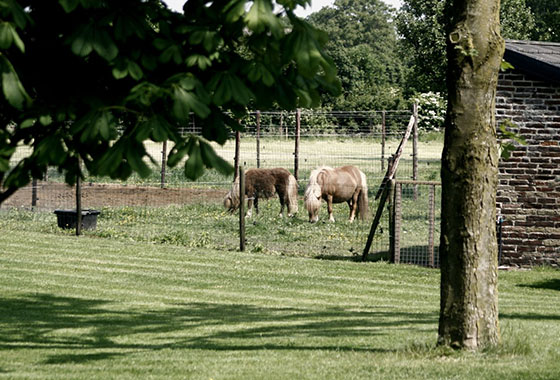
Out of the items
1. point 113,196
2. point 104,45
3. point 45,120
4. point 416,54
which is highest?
point 416,54

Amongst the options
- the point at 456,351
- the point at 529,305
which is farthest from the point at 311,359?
the point at 529,305

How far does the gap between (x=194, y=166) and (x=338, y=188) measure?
17127 mm

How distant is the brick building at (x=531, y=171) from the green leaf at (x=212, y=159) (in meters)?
11.7

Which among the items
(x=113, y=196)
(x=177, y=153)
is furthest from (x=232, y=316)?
(x=113, y=196)

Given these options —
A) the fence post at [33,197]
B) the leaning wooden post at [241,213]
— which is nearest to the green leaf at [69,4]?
the leaning wooden post at [241,213]

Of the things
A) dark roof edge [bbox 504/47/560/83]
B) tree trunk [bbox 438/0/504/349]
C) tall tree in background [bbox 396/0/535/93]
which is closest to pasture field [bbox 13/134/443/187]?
tall tree in background [bbox 396/0/535/93]

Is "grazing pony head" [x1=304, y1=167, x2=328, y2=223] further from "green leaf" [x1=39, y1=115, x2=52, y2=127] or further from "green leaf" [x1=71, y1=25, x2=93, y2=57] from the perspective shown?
"green leaf" [x1=71, y1=25, x2=93, y2=57]

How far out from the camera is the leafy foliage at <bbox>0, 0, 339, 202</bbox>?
4.75 m

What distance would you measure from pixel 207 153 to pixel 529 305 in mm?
9002

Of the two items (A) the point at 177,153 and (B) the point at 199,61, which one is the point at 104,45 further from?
(A) the point at 177,153

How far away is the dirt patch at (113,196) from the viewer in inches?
951

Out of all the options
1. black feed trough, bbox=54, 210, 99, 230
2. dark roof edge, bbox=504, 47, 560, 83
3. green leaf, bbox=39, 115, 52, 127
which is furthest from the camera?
black feed trough, bbox=54, 210, 99, 230

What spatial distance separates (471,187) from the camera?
7699mm

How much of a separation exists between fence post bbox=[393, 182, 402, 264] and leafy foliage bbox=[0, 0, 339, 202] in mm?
10573
